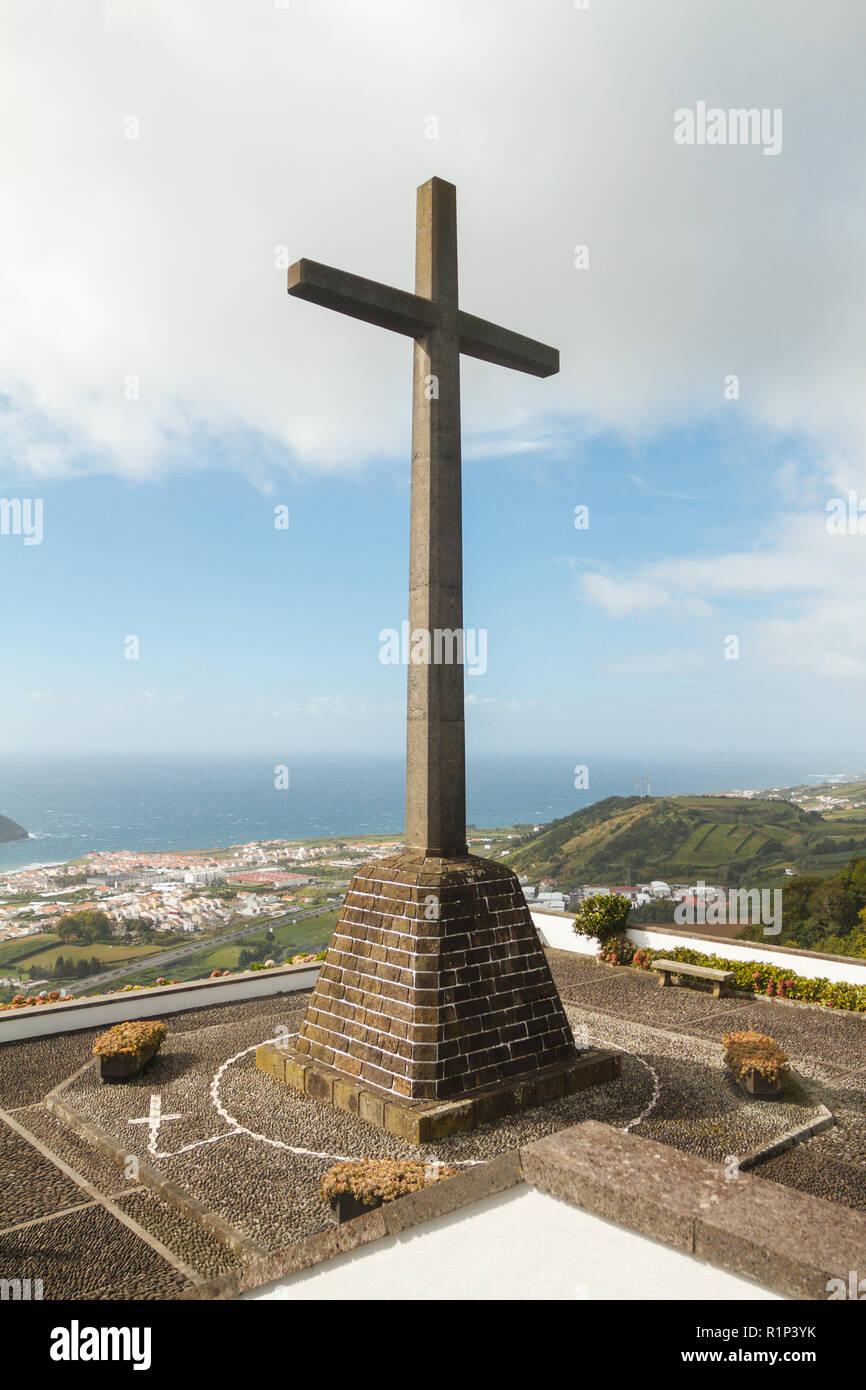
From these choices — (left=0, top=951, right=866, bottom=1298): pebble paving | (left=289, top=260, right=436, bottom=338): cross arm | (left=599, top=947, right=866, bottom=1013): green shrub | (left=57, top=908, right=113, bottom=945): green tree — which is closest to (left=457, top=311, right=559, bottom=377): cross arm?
(left=289, top=260, right=436, bottom=338): cross arm

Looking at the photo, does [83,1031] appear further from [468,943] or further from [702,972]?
[702,972]

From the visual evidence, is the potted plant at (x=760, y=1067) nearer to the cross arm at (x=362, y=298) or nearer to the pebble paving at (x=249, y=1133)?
the pebble paving at (x=249, y=1133)

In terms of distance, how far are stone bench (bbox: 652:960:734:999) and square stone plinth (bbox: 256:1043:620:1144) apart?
529 cm

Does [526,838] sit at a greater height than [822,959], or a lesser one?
lesser

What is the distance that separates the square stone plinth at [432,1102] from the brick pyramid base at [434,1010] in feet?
0.05

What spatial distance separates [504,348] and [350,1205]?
9.34 metres

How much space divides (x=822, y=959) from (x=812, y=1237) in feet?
39.3

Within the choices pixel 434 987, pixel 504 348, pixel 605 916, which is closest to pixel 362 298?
pixel 504 348

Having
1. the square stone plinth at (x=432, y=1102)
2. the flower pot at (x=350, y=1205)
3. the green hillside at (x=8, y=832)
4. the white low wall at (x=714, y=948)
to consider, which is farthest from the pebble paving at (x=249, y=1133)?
the green hillside at (x=8, y=832)

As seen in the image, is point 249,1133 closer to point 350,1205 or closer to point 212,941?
point 350,1205

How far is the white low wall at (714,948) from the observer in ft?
44.1

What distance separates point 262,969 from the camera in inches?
551

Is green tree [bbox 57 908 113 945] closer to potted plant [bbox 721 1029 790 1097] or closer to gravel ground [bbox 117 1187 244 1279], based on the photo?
gravel ground [bbox 117 1187 244 1279]
